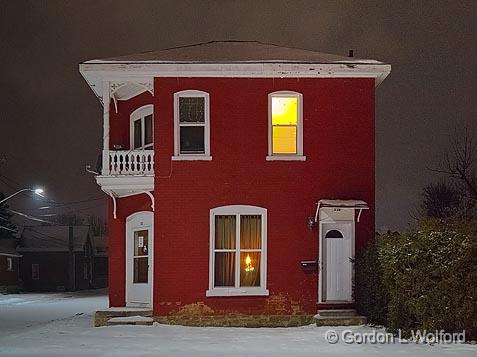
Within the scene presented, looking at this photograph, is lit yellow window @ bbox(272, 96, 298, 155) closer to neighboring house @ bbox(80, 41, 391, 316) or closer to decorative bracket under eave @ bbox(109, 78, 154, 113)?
neighboring house @ bbox(80, 41, 391, 316)

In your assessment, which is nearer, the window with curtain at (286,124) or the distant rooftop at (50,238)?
the window with curtain at (286,124)

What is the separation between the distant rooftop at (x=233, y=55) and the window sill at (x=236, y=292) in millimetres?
5994

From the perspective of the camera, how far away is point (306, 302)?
67.0ft

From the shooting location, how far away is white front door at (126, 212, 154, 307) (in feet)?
71.6

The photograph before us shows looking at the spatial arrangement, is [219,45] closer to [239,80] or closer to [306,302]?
[239,80]

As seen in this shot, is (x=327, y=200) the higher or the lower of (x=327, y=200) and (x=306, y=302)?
the higher

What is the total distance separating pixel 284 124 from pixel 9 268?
2025 inches

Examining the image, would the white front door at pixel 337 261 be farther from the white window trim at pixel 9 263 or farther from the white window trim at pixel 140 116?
the white window trim at pixel 9 263

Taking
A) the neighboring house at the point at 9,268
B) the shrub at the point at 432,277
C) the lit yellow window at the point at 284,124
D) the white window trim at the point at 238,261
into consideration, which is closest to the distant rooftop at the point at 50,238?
the neighboring house at the point at 9,268

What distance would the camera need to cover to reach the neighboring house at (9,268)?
64.5m

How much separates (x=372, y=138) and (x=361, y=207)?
1.97 m

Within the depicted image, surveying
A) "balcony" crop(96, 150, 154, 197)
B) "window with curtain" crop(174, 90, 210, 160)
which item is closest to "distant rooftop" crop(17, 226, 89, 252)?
"balcony" crop(96, 150, 154, 197)

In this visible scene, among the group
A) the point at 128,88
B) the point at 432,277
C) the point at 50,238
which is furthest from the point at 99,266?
the point at 432,277

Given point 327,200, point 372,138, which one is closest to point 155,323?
point 327,200
